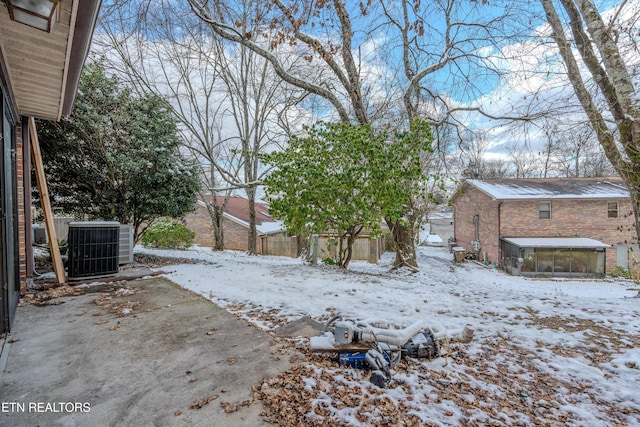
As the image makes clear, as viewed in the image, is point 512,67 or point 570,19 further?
point 512,67

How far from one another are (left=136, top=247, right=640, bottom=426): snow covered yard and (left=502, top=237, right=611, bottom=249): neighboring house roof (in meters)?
12.6

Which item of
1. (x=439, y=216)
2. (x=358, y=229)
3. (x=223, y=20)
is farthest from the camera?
(x=439, y=216)

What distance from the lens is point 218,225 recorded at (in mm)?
14953

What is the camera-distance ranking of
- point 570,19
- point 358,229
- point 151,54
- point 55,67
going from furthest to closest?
1. point 151,54
2. point 358,229
3. point 570,19
4. point 55,67

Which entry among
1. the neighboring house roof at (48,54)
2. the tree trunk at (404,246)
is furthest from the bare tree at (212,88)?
the neighboring house roof at (48,54)

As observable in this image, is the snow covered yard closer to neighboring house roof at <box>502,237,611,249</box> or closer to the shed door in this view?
neighboring house roof at <box>502,237,611,249</box>

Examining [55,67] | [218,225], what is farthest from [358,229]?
[218,225]

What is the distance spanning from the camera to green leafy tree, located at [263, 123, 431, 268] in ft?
20.2

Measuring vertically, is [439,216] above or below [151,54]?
below

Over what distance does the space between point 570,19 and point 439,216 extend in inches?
1252

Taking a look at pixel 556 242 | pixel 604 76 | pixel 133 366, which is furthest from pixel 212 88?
pixel 556 242

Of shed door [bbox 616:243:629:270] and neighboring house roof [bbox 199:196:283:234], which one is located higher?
neighboring house roof [bbox 199:196:283:234]

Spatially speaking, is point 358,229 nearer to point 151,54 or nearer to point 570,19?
point 570,19

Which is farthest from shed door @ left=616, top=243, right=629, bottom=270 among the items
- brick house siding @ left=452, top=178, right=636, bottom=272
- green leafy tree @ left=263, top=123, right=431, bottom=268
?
green leafy tree @ left=263, top=123, right=431, bottom=268
